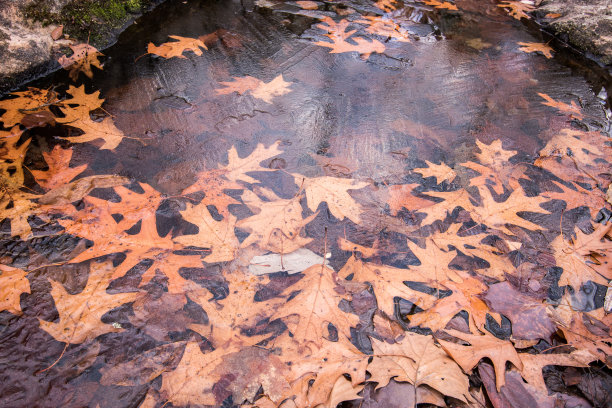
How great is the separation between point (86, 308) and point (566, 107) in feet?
9.89

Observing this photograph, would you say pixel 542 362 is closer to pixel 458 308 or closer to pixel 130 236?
pixel 458 308

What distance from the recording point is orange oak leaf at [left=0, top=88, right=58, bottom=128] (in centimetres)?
204

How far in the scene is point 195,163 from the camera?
1.92 metres

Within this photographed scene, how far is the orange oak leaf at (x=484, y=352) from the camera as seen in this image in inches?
50.3

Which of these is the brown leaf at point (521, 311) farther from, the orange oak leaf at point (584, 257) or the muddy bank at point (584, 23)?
the muddy bank at point (584, 23)

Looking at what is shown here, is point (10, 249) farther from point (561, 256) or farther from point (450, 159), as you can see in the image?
point (561, 256)

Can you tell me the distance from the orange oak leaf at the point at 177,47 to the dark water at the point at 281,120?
0.06m

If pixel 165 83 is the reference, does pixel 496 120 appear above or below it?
below

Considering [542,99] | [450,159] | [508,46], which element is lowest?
[450,159]

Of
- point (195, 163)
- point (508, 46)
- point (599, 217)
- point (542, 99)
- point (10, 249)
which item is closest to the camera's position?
point (10, 249)

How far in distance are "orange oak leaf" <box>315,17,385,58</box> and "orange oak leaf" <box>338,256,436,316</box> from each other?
1.88 m

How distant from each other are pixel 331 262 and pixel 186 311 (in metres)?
0.64

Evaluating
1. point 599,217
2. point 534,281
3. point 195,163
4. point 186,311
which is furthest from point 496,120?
point 186,311

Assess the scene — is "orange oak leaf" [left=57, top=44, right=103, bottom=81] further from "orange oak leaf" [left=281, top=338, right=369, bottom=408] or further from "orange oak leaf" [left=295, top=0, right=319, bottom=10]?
"orange oak leaf" [left=281, top=338, right=369, bottom=408]
